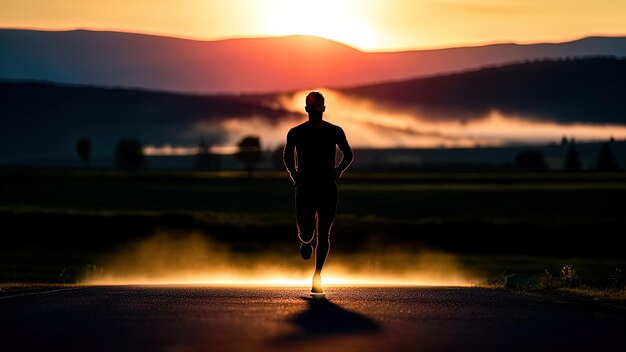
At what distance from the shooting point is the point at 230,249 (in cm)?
5866

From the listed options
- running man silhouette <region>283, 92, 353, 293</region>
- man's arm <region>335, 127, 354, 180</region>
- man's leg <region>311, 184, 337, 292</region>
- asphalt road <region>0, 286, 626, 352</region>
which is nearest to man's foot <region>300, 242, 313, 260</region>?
running man silhouette <region>283, 92, 353, 293</region>

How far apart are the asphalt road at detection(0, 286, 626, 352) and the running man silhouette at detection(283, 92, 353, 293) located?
32.4 inches

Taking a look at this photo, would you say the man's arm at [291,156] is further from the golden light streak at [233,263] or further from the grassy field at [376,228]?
the golden light streak at [233,263]

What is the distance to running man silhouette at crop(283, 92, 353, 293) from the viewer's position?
17.8 metres

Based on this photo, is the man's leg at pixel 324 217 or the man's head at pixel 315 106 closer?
the man's head at pixel 315 106

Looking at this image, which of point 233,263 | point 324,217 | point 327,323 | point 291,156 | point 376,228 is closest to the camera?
point 327,323

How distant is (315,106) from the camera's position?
1766 centimetres

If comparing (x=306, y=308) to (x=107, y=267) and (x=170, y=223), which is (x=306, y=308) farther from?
(x=170, y=223)

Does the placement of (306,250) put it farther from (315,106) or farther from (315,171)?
(315,106)

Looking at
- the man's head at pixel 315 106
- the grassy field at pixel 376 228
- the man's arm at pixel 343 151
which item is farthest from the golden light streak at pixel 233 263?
the man's head at pixel 315 106

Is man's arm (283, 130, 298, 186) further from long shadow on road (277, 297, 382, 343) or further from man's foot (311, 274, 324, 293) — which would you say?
long shadow on road (277, 297, 382, 343)

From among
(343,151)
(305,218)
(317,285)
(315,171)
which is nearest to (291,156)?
(315,171)

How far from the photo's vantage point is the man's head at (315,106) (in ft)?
57.7

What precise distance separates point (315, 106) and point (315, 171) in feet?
2.81
